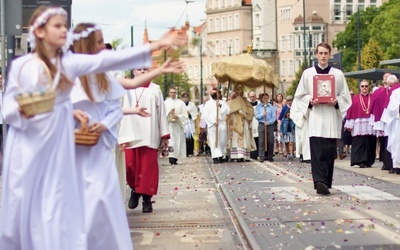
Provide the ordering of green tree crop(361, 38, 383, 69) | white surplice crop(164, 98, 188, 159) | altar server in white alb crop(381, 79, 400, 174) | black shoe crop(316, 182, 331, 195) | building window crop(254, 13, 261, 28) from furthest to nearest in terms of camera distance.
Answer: building window crop(254, 13, 261, 28)
green tree crop(361, 38, 383, 69)
white surplice crop(164, 98, 188, 159)
altar server in white alb crop(381, 79, 400, 174)
black shoe crop(316, 182, 331, 195)

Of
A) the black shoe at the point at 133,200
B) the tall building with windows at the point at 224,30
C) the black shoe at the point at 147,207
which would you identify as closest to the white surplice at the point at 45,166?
the black shoe at the point at 147,207

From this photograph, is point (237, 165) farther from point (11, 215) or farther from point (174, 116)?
point (11, 215)

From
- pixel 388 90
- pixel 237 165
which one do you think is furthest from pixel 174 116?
pixel 388 90

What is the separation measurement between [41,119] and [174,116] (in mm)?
25003

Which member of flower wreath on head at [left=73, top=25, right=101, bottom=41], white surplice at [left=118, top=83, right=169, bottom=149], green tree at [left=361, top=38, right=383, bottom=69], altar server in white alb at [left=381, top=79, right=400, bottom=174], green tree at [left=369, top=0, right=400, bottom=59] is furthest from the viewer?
green tree at [left=361, top=38, right=383, bottom=69]

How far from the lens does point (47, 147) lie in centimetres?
798

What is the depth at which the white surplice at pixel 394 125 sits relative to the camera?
23016 mm

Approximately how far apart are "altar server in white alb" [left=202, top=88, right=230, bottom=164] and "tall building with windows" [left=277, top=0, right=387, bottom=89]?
11358cm

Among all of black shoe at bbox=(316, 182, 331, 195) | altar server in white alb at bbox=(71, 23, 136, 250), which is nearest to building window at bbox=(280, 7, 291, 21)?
black shoe at bbox=(316, 182, 331, 195)

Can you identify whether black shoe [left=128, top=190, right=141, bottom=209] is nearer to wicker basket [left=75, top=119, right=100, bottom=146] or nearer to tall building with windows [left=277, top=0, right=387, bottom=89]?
wicker basket [left=75, top=119, right=100, bottom=146]

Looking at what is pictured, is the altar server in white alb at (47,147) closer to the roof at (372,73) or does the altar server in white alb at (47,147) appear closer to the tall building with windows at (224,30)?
the roof at (372,73)

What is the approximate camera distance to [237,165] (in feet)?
94.7

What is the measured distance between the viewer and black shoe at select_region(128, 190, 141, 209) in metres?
15.0

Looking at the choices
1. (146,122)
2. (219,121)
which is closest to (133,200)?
(146,122)
